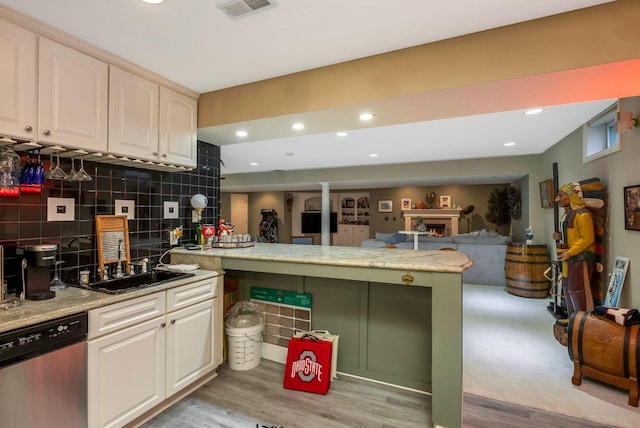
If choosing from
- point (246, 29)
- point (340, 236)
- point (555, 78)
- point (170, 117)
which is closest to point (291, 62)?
point (246, 29)

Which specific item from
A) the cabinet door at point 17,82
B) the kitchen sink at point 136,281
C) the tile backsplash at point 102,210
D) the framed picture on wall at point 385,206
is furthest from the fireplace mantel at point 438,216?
the cabinet door at point 17,82

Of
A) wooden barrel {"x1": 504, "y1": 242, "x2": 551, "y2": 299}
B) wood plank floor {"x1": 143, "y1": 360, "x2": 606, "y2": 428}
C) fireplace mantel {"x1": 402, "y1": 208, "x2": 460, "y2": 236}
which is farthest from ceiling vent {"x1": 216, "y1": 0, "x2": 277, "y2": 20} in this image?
fireplace mantel {"x1": 402, "y1": 208, "x2": 460, "y2": 236}

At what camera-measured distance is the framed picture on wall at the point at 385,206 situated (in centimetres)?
1045

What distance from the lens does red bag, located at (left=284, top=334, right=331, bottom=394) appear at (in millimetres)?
2266

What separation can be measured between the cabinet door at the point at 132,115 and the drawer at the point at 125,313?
1000mm

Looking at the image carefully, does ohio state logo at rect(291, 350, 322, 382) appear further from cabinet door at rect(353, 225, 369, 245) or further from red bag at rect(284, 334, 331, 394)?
cabinet door at rect(353, 225, 369, 245)

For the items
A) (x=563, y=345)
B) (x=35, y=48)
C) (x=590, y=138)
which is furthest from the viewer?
(x=590, y=138)

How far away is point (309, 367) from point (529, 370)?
1.93 m

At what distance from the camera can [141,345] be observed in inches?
72.4

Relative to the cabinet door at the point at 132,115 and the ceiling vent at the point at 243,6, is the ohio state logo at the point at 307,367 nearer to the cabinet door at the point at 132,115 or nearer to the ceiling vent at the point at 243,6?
the cabinet door at the point at 132,115

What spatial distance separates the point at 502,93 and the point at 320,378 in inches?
90.7

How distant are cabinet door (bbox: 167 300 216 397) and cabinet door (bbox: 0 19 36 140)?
134 centimetres

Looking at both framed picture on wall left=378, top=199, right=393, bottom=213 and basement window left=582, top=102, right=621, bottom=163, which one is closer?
basement window left=582, top=102, right=621, bottom=163

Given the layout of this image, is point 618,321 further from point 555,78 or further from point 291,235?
point 291,235
